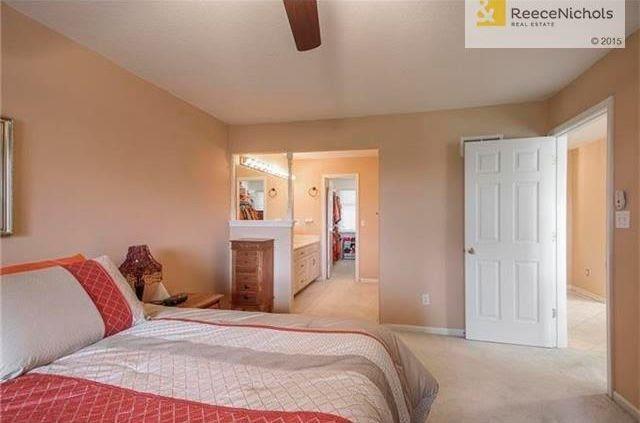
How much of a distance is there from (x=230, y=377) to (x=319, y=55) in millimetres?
2071

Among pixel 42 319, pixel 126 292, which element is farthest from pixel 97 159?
pixel 42 319

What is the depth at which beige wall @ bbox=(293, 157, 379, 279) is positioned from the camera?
18.9 ft

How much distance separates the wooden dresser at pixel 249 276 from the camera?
138 inches

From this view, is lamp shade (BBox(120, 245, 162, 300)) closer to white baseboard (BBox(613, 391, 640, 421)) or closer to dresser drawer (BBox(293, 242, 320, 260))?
dresser drawer (BBox(293, 242, 320, 260))

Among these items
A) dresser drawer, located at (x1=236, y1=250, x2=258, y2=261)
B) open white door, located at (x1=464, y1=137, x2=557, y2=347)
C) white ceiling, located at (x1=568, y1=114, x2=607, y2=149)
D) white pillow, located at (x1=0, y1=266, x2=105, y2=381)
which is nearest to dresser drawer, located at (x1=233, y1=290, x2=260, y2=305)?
dresser drawer, located at (x1=236, y1=250, x2=258, y2=261)

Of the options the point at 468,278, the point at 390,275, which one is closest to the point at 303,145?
the point at 390,275

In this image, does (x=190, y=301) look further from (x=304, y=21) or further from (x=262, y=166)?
(x=262, y=166)

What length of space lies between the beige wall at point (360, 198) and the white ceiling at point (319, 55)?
8.26 feet

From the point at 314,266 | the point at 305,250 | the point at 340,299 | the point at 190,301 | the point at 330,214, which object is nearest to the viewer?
the point at 190,301

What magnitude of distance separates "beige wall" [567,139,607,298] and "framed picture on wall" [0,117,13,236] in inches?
242

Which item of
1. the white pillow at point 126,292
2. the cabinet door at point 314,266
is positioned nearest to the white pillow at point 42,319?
the white pillow at point 126,292

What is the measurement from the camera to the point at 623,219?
202 centimetres

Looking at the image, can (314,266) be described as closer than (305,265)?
No

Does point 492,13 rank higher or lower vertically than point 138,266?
higher
